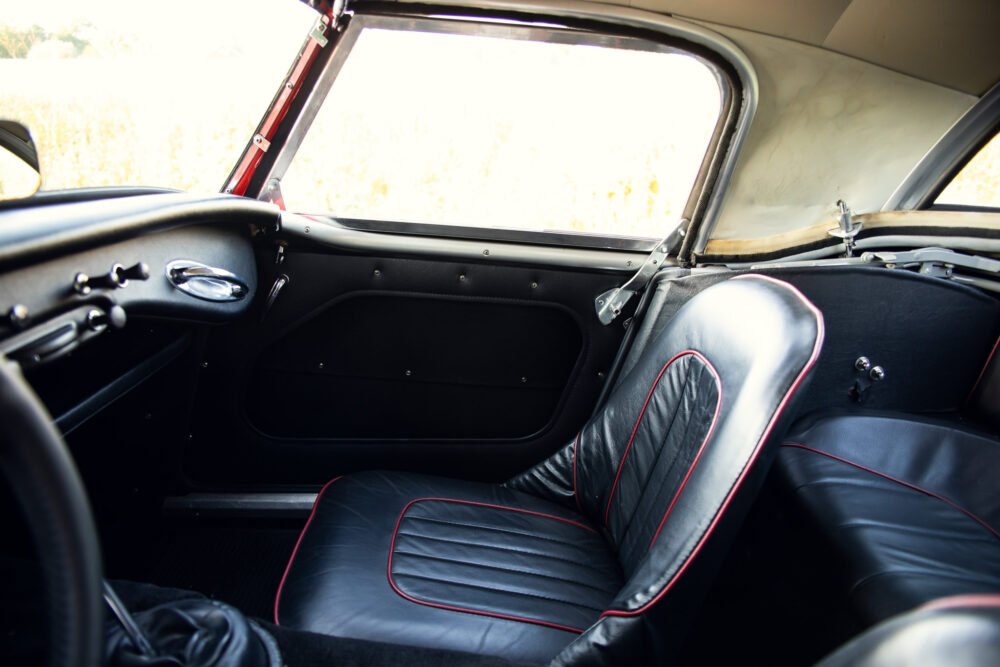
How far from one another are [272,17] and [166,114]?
0.37m

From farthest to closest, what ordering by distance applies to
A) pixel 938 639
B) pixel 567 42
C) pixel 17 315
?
pixel 567 42
pixel 17 315
pixel 938 639

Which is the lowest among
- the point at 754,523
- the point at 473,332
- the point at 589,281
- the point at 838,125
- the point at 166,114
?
the point at 754,523

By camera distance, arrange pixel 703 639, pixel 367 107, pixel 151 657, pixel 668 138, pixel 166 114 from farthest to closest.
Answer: pixel 668 138
pixel 367 107
pixel 166 114
pixel 703 639
pixel 151 657

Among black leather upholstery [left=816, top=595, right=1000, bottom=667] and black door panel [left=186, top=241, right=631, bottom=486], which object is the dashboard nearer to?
black door panel [left=186, top=241, right=631, bottom=486]

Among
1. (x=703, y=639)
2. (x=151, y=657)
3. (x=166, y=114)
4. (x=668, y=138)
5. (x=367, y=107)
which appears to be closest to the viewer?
(x=151, y=657)

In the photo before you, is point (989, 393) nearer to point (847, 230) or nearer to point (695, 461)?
point (847, 230)

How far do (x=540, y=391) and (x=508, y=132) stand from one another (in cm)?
80

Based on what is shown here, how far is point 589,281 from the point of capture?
75.9 inches

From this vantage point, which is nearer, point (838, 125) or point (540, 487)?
point (540, 487)

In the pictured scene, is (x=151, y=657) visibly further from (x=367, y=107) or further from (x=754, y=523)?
(x=367, y=107)

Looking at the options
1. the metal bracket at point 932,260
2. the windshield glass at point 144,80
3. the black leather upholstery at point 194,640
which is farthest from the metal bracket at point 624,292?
the black leather upholstery at point 194,640

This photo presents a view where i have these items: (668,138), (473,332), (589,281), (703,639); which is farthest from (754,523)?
(668,138)

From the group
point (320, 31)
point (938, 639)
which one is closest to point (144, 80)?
point (320, 31)

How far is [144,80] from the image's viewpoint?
1.57m
